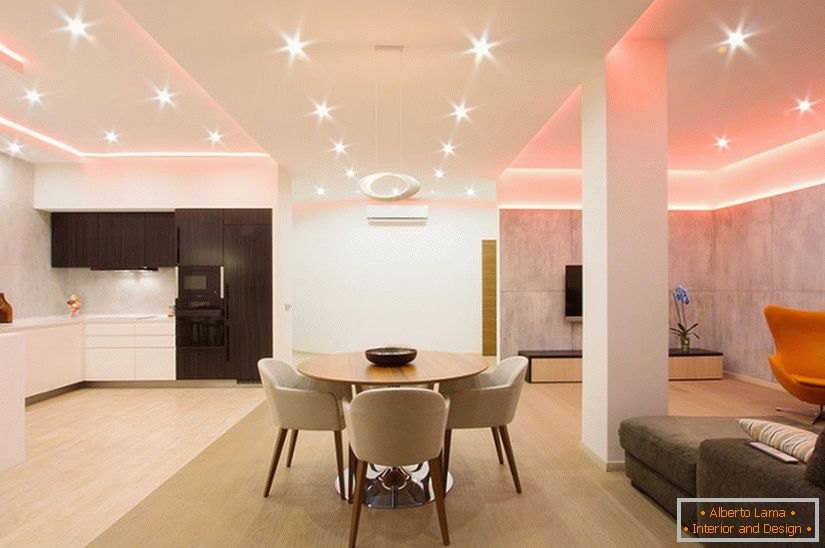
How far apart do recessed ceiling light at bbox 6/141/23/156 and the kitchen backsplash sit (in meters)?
1.65

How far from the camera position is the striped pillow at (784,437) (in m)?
1.95

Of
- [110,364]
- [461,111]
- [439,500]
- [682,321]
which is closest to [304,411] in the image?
[439,500]

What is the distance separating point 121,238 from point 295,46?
4.47 m

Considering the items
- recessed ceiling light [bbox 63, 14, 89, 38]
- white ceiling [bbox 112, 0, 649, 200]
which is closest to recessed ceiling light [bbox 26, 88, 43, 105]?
recessed ceiling light [bbox 63, 14, 89, 38]

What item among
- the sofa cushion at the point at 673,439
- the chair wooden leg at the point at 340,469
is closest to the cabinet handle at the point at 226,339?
the chair wooden leg at the point at 340,469

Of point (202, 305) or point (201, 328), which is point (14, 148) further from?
point (201, 328)

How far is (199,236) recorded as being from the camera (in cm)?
625

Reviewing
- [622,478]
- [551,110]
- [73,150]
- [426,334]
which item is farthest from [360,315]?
[622,478]

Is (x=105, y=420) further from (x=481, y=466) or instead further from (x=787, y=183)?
(x=787, y=183)

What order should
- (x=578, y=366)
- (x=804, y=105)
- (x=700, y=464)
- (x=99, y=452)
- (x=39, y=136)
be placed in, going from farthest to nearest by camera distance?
1. (x=578, y=366)
2. (x=39, y=136)
3. (x=804, y=105)
4. (x=99, y=452)
5. (x=700, y=464)

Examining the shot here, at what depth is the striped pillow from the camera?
1.95 m

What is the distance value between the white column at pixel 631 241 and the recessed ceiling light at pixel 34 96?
15.1 ft

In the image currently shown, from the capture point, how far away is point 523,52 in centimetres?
333

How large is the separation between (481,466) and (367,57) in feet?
10.0
